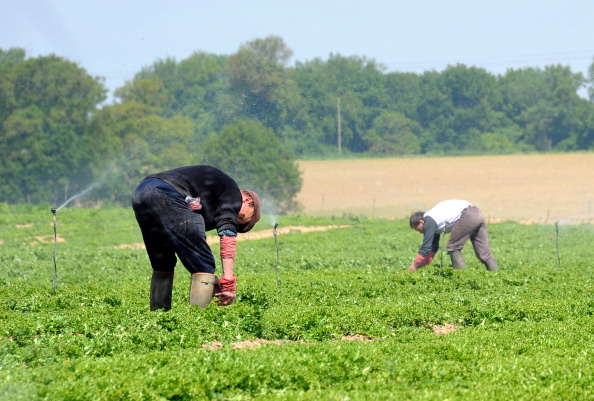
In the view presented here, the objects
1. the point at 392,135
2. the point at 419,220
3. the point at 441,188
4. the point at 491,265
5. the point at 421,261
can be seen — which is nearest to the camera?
the point at 421,261

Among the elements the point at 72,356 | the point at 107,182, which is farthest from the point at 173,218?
the point at 107,182

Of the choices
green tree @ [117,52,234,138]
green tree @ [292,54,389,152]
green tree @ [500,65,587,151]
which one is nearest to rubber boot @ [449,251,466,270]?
green tree @ [292,54,389,152]

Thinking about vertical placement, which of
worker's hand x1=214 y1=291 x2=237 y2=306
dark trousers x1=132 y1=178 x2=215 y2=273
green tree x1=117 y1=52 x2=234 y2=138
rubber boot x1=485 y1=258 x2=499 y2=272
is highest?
green tree x1=117 y1=52 x2=234 y2=138

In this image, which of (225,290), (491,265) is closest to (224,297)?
(225,290)

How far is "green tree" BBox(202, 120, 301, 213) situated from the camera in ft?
127

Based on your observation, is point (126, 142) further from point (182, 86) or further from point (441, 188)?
→ point (441, 188)

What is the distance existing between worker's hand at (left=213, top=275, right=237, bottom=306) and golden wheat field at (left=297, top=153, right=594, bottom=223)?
3837 centimetres

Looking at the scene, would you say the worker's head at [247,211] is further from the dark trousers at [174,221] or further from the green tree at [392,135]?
the green tree at [392,135]

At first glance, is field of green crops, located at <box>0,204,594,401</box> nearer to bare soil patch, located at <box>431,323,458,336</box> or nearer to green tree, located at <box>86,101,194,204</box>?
bare soil patch, located at <box>431,323,458,336</box>

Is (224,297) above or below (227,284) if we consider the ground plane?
below

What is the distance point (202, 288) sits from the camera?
9227mm

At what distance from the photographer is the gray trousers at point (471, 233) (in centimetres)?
1603

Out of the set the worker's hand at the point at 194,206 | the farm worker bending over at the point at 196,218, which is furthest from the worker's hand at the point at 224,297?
the worker's hand at the point at 194,206

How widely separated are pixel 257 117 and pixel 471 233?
61.0 feet
